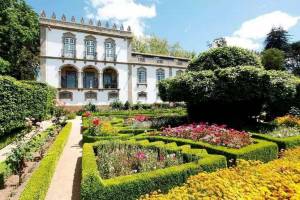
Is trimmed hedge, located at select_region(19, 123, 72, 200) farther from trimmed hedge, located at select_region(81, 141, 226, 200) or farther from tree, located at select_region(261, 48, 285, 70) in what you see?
tree, located at select_region(261, 48, 285, 70)

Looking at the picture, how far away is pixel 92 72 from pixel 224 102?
30.2 m

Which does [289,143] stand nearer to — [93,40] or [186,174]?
[186,174]

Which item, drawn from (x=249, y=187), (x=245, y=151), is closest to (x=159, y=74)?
(x=245, y=151)

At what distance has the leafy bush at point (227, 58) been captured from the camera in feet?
60.2

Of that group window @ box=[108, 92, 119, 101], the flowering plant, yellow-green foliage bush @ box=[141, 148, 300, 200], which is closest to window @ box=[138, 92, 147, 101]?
window @ box=[108, 92, 119, 101]

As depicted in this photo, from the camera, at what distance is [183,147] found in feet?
34.8

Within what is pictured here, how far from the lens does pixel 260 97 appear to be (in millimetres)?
16234

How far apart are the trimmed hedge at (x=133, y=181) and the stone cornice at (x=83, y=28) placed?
116 feet

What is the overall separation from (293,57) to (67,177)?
65548 mm

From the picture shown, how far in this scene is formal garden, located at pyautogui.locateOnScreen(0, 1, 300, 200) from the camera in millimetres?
6117

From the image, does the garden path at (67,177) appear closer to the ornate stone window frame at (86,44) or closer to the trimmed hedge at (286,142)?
the trimmed hedge at (286,142)

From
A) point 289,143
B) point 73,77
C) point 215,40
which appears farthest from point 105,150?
point 73,77

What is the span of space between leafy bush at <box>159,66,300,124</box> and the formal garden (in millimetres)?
57

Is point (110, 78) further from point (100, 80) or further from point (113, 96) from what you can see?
point (113, 96)
